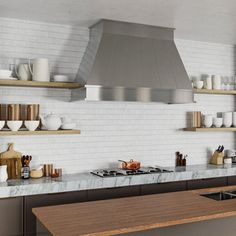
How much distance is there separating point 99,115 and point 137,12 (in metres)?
1.42

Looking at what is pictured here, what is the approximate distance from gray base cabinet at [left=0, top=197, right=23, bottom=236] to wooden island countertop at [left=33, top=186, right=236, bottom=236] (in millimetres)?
866

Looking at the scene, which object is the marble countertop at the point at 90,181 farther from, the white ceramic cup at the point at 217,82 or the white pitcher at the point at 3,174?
the white ceramic cup at the point at 217,82

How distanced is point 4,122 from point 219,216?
2.45m

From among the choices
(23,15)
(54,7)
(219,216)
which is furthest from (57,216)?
(23,15)

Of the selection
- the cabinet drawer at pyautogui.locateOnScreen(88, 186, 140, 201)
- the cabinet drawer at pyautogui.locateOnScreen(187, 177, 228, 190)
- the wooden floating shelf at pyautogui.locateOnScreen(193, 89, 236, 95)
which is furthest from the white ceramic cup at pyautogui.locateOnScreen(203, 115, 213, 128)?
the cabinet drawer at pyautogui.locateOnScreen(88, 186, 140, 201)

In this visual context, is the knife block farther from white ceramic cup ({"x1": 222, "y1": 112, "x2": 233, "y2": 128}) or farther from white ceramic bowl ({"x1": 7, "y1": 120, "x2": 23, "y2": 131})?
white ceramic bowl ({"x1": 7, "y1": 120, "x2": 23, "y2": 131})

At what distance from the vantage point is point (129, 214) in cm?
259

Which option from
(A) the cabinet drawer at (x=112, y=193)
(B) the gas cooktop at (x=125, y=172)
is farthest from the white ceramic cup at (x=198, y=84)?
(A) the cabinet drawer at (x=112, y=193)

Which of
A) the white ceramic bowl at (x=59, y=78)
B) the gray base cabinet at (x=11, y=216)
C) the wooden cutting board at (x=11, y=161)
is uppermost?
the white ceramic bowl at (x=59, y=78)

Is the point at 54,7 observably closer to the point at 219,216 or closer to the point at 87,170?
the point at 87,170

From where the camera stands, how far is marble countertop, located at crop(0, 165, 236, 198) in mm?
3518

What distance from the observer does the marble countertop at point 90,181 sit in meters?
3.52

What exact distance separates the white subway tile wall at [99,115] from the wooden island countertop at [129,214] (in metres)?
1.50

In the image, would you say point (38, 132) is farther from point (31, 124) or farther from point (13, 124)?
point (13, 124)
